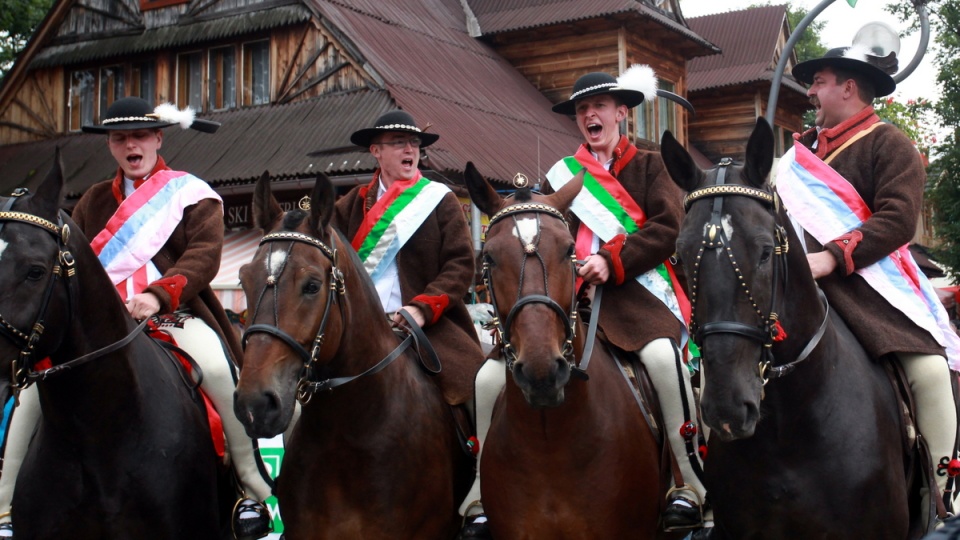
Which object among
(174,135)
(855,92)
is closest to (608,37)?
(174,135)

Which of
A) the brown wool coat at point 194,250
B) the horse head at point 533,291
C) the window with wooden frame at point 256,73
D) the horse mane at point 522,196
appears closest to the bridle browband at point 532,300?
the horse head at point 533,291

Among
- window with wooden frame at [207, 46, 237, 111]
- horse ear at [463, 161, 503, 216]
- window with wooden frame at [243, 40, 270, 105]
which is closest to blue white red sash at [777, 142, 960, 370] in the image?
horse ear at [463, 161, 503, 216]

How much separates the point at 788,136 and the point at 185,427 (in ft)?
96.1

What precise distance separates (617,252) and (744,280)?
148cm

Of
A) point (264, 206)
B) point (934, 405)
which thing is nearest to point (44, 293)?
point (264, 206)

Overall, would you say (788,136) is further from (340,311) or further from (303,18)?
(340,311)

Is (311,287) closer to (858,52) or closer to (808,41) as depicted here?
(858,52)

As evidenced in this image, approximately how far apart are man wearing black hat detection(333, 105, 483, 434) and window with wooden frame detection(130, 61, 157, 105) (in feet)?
53.7

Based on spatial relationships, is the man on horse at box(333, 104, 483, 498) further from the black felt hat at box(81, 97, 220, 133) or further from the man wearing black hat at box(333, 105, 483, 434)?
the black felt hat at box(81, 97, 220, 133)

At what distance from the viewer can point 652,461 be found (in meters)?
5.25

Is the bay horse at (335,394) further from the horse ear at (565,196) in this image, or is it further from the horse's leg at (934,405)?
the horse's leg at (934,405)

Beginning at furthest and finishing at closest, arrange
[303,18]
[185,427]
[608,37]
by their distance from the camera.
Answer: [608,37], [303,18], [185,427]

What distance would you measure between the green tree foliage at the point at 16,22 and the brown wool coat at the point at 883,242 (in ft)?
74.2

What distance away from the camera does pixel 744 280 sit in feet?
13.6
